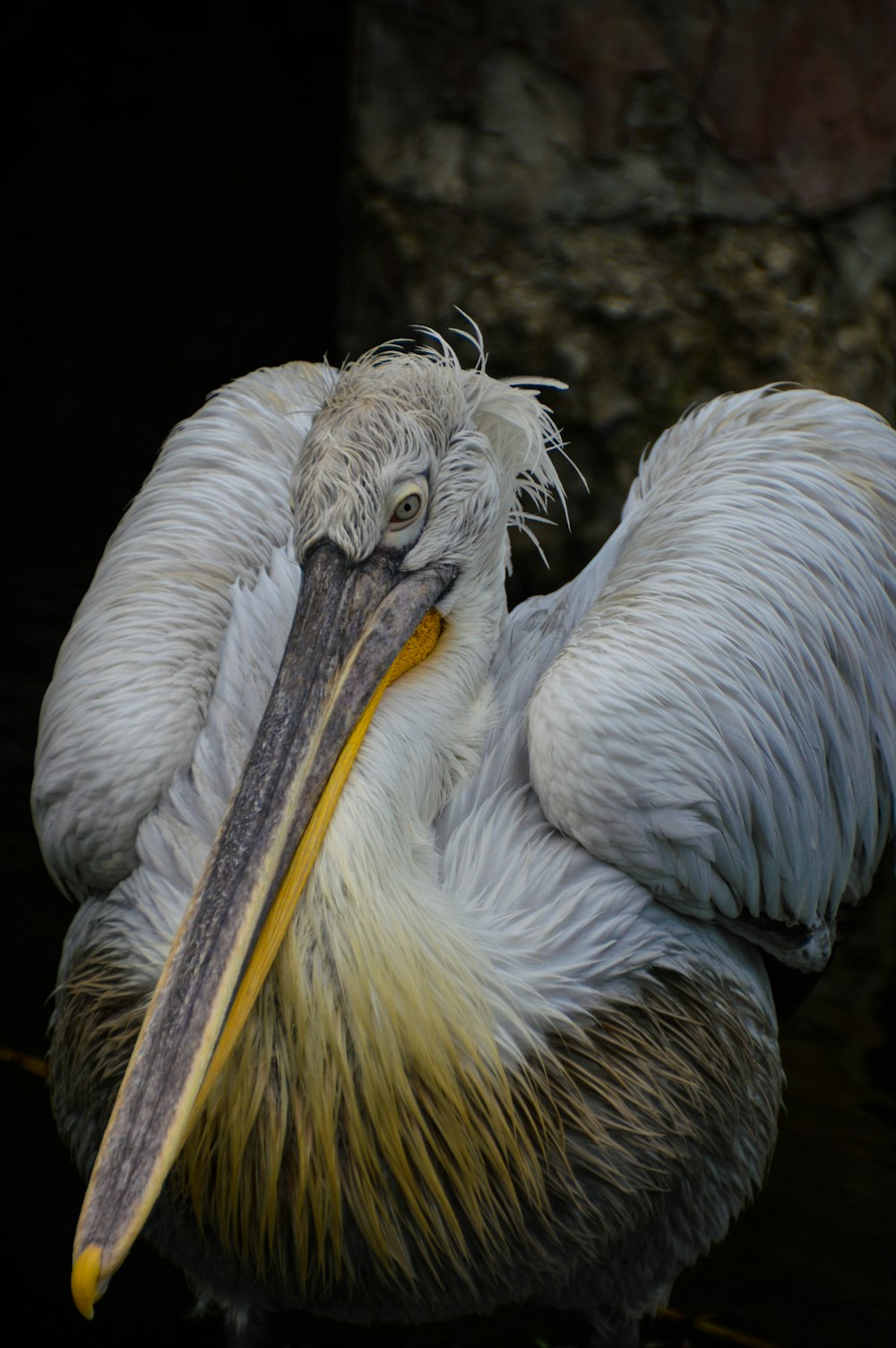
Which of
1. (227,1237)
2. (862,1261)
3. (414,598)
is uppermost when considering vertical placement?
(414,598)

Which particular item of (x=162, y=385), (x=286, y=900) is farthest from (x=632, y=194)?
(x=286, y=900)

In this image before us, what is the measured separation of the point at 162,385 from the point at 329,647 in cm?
427

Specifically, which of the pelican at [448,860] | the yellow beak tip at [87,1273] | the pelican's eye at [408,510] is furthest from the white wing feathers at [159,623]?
the yellow beak tip at [87,1273]

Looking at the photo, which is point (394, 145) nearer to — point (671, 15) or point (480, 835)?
point (671, 15)

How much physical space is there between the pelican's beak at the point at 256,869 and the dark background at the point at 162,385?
1.30 metres

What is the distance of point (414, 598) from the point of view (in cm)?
239

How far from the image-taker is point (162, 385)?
6219 millimetres

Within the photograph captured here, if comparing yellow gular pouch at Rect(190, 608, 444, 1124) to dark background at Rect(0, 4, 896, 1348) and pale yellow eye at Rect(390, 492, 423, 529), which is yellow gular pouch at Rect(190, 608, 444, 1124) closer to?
pale yellow eye at Rect(390, 492, 423, 529)

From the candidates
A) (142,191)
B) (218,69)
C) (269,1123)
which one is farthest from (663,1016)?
(218,69)

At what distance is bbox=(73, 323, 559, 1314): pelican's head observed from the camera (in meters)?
1.89

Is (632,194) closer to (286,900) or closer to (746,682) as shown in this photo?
(746,682)

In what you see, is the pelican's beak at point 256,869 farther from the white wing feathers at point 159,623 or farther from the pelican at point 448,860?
the white wing feathers at point 159,623

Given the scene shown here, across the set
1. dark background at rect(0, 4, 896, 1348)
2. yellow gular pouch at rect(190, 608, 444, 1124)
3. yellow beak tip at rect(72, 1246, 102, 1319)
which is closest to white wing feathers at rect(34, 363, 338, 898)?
yellow gular pouch at rect(190, 608, 444, 1124)

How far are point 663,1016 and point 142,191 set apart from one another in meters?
5.82
